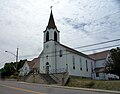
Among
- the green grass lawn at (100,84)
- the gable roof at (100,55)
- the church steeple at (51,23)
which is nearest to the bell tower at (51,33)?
the church steeple at (51,23)

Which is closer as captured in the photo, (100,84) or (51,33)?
(100,84)

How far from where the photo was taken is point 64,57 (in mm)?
41250

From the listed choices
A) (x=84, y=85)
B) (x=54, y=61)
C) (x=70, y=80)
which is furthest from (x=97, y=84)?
(x=54, y=61)

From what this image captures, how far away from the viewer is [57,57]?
4312cm

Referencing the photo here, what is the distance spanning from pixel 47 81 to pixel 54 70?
316 inches

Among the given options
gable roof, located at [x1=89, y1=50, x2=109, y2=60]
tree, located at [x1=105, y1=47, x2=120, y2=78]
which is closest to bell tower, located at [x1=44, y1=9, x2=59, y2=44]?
tree, located at [x1=105, y1=47, x2=120, y2=78]

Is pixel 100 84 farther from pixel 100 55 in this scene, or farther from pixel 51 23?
pixel 100 55

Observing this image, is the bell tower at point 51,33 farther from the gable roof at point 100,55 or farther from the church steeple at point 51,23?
the gable roof at point 100,55

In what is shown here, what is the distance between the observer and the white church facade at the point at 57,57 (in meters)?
41.4

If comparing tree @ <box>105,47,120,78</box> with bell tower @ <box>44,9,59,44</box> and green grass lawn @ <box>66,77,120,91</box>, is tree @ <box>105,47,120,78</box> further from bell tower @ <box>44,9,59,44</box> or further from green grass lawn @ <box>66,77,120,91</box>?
bell tower @ <box>44,9,59,44</box>

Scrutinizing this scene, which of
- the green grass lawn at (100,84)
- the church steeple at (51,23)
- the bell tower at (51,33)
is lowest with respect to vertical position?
the green grass lawn at (100,84)

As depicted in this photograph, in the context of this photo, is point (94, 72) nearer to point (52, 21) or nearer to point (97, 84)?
point (52, 21)

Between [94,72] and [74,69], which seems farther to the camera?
[94,72]

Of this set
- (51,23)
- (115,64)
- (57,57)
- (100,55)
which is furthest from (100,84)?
(100,55)
